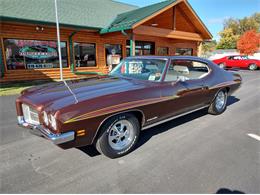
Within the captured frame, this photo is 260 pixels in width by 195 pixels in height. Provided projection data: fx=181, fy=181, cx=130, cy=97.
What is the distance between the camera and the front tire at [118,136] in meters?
2.69

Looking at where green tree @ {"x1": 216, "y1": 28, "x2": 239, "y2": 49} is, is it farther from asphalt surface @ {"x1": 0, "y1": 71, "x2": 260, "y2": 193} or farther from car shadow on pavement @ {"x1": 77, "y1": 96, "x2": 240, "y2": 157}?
asphalt surface @ {"x1": 0, "y1": 71, "x2": 260, "y2": 193}

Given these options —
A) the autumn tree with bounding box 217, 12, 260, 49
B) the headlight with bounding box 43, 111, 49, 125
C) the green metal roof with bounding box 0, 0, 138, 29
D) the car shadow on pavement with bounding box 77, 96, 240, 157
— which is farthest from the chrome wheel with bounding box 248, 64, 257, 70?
the autumn tree with bounding box 217, 12, 260, 49

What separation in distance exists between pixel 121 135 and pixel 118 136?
0.20ft

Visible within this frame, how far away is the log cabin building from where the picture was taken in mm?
9484

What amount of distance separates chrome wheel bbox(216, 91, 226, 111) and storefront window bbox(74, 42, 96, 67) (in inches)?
375

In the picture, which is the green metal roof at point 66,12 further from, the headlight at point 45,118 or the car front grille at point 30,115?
the headlight at point 45,118

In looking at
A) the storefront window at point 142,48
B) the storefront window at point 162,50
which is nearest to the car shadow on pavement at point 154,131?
the storefront window at point 142,48

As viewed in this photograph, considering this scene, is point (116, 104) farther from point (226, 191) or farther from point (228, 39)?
point (228, 39)

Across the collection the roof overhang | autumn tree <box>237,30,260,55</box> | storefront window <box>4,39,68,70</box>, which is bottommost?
storefront window <box>4,39,68,70</box>

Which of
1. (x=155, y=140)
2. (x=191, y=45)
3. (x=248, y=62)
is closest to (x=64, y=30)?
(x=155, y=140)

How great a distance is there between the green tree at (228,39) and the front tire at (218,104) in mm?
61445

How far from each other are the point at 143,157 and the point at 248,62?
2209 centimetres

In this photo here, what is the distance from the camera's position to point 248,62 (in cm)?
2011

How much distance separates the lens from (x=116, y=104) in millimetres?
2656
